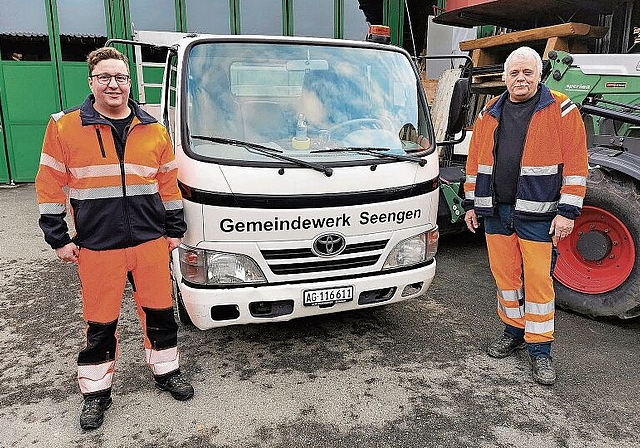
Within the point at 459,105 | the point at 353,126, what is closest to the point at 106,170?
the point at 353,126

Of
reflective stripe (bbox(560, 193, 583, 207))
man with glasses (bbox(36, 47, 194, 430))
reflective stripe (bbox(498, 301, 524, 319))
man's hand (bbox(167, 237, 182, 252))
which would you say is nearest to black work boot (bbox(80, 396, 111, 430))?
man with glasses (bbox(36, 47, 194, 430))

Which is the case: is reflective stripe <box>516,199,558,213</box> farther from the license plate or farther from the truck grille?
the license plate

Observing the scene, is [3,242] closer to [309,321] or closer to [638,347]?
[309,321]

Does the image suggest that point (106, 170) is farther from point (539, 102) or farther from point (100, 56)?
point (539, 102)

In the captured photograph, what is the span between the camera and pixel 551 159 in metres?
3.09

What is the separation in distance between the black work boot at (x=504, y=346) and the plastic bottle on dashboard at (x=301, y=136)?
69.7 inches

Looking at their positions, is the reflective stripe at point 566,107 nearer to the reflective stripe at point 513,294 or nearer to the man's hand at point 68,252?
the reflective stripe at point 513,294

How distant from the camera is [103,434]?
2727mm

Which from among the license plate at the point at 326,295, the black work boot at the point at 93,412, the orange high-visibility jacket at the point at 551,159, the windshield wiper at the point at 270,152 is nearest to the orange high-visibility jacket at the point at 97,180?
the windshield wiper at the point at 270,152

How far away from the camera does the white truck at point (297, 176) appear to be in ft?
9.92

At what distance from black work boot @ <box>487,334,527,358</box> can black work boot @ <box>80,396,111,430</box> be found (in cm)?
234

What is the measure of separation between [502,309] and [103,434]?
247cm

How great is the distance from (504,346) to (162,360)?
83.6 inches

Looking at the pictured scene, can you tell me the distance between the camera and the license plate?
314 centimetres
